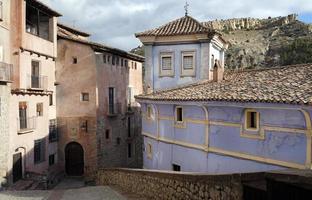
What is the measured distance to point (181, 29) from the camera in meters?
23.7

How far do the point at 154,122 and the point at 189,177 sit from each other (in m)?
8.97

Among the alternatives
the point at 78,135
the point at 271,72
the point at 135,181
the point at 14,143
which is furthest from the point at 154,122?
the point at 78,135

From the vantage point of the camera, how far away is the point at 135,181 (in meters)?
18.8

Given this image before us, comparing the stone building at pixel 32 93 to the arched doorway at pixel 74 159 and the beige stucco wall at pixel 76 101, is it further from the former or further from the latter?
the arched doorway at pixel 74 159

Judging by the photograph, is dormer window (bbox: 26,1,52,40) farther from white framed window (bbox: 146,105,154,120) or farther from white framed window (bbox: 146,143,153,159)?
white framed window (bbox: 146,143,153,159)

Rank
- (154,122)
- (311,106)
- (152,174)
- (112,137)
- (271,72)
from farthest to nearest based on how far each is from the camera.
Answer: (112,137), (154,122), (271,72), (152,174), (311,106)

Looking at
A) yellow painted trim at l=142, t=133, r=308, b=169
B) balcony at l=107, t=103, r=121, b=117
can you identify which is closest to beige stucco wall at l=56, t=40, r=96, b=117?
balcony at l=107, t=103, r=121, b=117

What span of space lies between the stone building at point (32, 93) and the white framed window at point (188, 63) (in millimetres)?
9897

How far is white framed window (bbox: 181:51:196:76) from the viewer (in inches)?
917

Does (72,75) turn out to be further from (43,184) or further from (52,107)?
(43,184)

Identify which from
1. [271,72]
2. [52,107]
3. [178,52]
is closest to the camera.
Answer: [271,72]

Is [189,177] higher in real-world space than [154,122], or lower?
lower

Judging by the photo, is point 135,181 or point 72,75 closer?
point 135,181

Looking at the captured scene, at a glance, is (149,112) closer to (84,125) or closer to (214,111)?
(214,111)
